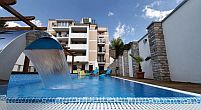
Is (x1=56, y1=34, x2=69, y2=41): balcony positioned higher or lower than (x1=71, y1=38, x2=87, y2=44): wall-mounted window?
higher

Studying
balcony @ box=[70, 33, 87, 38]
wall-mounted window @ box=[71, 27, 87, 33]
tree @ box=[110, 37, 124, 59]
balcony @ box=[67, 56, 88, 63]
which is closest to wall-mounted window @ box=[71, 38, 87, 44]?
balcony @ box=[70, 33, 87, 38]

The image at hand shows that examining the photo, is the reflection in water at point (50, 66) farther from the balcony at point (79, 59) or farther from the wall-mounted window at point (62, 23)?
the wall-mounted window at point (62, 23)

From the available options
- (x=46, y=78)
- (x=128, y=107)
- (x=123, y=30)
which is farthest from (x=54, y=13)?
(x=128, y=107)

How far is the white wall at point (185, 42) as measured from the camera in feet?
18.0

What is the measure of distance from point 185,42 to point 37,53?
21.0ft

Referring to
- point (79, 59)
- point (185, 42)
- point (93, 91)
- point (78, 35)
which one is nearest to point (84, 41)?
point (78, 35)


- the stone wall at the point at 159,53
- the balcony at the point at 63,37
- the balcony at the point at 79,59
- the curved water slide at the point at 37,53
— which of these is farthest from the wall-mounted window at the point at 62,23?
the curved water slide at the point at 37,53

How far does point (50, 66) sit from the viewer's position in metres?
5.58

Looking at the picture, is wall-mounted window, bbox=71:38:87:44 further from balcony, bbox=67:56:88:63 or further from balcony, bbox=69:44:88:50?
balcony, bbox=67:56:88:63

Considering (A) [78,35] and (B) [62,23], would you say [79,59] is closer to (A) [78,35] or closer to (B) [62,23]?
(A) [78,35]

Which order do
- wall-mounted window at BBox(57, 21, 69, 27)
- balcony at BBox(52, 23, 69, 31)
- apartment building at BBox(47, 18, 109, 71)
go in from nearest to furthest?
apartment building at BBox(47, 18, 109, 71)
balcony at BBox(52, 23, 69, 31)
wall-mounted window at BBox(57, 21, 69, 27)

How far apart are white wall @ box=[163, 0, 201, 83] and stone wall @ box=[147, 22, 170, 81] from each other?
0.81 ft

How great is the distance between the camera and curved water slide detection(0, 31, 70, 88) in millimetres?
1592

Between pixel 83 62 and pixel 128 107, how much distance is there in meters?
29.2
